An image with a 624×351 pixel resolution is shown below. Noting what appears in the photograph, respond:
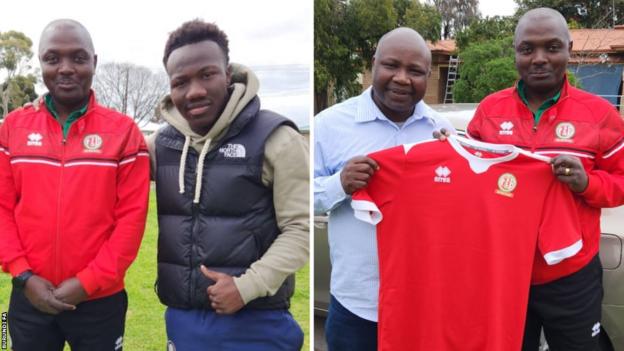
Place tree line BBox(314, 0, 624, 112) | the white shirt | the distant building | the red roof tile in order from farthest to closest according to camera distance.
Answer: the red roof tile
the distant building
tree line BBox(314, 0, 624, 112)
the white shirt

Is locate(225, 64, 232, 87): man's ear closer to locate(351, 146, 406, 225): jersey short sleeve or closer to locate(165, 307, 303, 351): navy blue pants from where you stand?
locate(351, 146, 406, 225): jersey short sleeve

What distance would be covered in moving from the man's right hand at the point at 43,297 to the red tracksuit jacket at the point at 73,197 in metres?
0.05

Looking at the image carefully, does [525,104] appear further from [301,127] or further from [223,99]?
[223,99]

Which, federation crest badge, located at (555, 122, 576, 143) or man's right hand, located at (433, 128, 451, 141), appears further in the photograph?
man's right hand, located at (433, 128, 451, 141)

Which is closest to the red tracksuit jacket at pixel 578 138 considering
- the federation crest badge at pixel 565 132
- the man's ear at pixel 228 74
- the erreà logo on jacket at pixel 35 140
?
the federation crest badge at pixel 565 132

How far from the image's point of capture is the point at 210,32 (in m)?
2.33

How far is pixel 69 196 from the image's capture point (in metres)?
2.27

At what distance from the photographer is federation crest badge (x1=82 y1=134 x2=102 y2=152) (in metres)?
2.30

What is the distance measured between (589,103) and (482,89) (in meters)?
7.93

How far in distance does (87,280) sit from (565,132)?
184 cm

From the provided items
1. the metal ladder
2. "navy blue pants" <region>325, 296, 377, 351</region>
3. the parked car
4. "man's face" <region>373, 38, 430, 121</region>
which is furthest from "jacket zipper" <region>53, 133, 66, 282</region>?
the metal ladder

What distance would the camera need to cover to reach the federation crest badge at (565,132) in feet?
7.14

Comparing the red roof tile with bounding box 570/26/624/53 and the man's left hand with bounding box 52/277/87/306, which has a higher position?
the red roof tile with bounding box 570/26/624/53

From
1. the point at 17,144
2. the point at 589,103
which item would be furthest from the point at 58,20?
the point at 589,103
